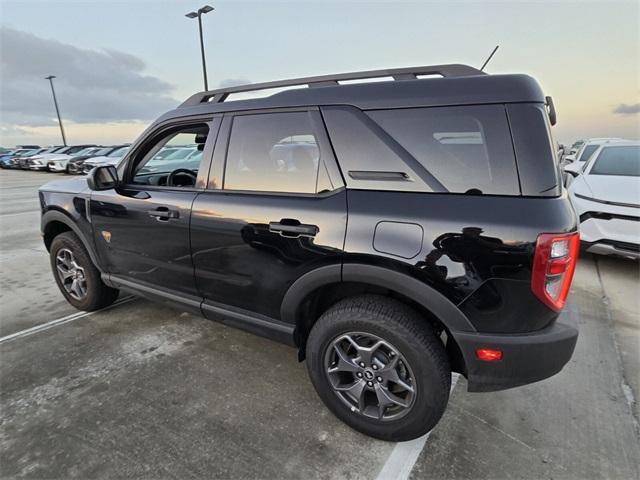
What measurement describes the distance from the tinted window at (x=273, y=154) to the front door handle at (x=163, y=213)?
463 millimetres

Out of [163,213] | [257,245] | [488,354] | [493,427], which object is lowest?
[493,427]

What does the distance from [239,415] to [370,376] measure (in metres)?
0.86

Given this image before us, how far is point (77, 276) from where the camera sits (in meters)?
3.47

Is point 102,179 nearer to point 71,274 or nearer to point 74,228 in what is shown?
point 74,228

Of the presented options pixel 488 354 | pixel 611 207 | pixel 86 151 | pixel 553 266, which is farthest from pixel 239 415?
pixel 86 151

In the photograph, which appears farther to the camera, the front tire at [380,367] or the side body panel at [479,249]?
the front tire at [380,367]

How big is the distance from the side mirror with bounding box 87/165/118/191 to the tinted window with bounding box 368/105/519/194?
7.20 feet

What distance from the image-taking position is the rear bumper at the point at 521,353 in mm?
1666

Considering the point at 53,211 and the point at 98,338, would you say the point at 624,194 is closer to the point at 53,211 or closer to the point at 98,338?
the point at 98,338

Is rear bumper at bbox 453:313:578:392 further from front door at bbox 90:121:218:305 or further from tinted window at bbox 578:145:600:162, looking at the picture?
tinted window at bbox 578:145:600:162

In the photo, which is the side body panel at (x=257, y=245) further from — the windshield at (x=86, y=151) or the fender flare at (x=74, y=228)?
the windshield at (x=86, y=151)

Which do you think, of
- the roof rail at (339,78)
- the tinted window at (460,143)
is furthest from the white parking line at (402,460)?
the roof rail at (339,78)

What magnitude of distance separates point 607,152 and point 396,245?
5950 millimetres

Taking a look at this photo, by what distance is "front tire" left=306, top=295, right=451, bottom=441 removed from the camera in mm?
1836
